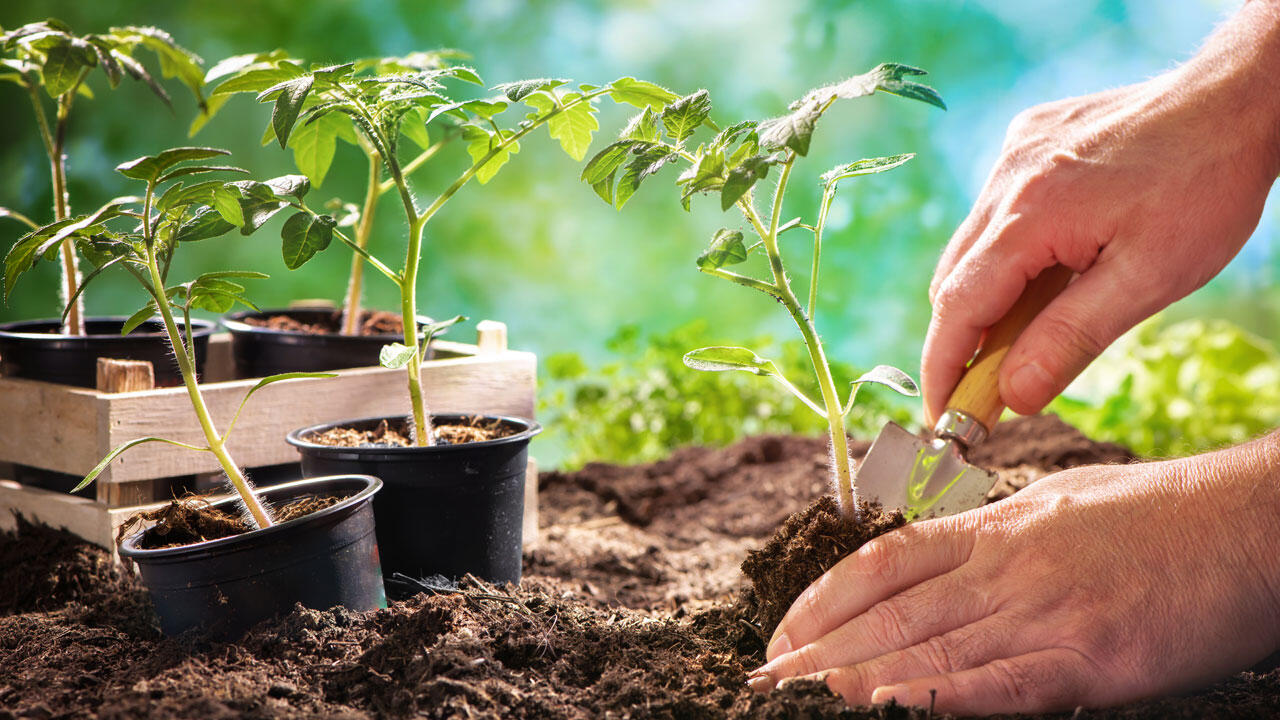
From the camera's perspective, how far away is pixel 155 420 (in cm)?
159

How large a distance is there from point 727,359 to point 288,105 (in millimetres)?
620

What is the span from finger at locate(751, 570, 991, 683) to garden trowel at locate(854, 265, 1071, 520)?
0.20 meters

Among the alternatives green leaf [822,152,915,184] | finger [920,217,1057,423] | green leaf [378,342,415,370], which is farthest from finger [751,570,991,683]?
green leaf [378,342,415,370]

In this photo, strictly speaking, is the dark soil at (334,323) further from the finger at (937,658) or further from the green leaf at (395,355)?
the finger at (937,658)

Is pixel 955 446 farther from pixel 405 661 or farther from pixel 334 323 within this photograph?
pixel 334 323

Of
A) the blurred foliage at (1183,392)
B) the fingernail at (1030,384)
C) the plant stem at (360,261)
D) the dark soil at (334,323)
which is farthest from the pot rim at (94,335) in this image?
the blurred foliage at (1183,392)

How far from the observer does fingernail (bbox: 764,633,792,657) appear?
112cm

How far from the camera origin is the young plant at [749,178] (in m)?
1.02

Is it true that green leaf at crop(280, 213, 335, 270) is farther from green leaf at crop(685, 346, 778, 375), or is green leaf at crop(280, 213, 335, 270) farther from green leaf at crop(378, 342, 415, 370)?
green leaf at crop(685, 346, 778, 375)

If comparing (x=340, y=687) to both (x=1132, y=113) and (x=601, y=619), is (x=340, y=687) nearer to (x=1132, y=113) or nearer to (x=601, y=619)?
(x=601, y=619)

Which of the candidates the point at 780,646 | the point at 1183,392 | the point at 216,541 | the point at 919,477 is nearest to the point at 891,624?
the point at 780,646

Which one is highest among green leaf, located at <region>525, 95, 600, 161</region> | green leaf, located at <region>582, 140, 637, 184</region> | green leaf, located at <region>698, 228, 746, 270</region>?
green leaf, located at <region>525, 95, 600, 161</region>

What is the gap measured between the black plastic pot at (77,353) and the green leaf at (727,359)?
43.2 inches

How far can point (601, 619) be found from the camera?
4.20 ft
